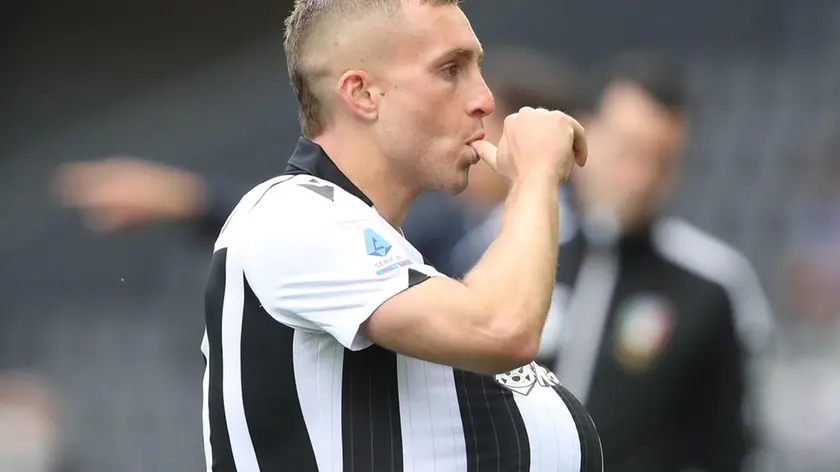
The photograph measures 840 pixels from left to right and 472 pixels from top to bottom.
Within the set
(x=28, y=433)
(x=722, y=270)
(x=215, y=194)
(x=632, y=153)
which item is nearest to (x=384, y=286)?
(x=215, y=194)

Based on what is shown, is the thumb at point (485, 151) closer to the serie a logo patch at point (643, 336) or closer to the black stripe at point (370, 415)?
the black stripe at point (370, 415)

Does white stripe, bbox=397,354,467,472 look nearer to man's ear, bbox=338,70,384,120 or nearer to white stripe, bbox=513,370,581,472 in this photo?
white stripe, bbox=513,370,581,472

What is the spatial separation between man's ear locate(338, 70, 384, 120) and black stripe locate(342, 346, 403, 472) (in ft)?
1.39

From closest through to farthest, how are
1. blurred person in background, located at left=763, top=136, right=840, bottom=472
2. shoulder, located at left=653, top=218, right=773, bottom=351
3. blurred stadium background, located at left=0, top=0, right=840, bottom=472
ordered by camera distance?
shoulder, located at left=653, top=218, right=773, bottom=351
blurred person in background, located at left=763, top=136, right=840, bottom=472
blurred stadium background, located at left=0, top=0, right=840, bottom=472

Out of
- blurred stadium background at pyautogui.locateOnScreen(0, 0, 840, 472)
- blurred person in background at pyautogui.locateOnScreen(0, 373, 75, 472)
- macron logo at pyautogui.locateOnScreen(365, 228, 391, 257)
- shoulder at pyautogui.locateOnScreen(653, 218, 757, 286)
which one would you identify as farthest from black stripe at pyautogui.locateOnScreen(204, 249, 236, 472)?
blurred stadium background at pyautogui.locateOnScreen(0, 0, 840, 472)

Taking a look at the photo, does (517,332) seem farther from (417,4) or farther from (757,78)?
(757,78)

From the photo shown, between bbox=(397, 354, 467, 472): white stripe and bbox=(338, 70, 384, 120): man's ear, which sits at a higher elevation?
bbox=(338, 70, 384, 120): man's ear

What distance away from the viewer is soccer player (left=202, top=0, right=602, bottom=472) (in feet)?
6.89

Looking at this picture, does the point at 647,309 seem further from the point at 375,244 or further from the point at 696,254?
the point at 375,244

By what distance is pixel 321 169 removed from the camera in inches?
93.0

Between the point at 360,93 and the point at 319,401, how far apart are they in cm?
55

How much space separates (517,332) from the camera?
2.07 m

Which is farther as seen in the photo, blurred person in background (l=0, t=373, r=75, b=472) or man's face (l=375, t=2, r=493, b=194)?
blurred person in background (l=0, t=373, r=75, b=472)

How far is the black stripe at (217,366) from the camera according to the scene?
2277mm
